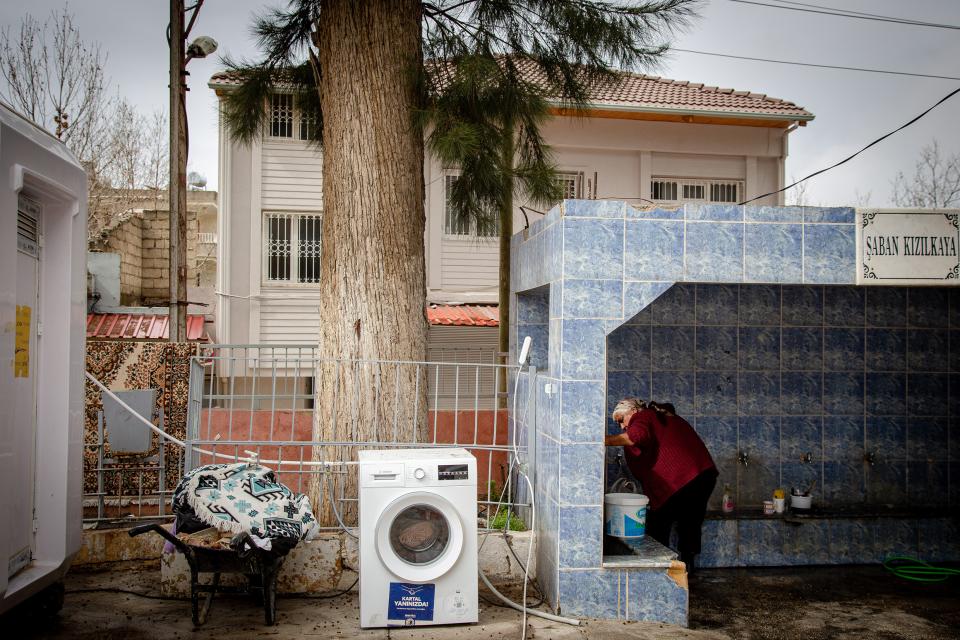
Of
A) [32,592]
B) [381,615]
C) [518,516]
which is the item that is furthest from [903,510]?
[32,592]

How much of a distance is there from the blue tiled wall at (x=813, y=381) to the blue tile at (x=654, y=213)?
198cm

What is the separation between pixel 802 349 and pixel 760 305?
57 centimetres

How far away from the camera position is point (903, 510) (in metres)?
7.14

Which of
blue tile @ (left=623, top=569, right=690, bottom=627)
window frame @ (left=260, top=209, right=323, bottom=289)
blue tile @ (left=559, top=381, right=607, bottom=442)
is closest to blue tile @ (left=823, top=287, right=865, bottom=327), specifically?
blue tile @ (left=559, top=381, right=607, bottom=442)

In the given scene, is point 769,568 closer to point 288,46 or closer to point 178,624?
point 178,624

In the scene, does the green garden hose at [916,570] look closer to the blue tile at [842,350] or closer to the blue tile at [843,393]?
the blue tile at [843,393]

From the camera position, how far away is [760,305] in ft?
24.2

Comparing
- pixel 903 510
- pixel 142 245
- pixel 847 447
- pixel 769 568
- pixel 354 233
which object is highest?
pixel 142 245

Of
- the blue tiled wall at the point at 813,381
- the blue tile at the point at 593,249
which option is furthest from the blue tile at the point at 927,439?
the blue tile at the point at 593,249

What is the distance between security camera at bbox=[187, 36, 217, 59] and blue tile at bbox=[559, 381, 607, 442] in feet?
20.3

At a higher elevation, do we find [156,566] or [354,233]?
[354,233]

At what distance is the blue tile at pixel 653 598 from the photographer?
209 inches

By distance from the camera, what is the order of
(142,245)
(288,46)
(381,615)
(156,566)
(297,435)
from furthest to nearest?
(142,245) < (297,435) < (288,46) < (156,566) < (381,615)

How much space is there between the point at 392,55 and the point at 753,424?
460cm
